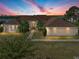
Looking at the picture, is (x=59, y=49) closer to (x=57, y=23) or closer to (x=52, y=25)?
(x=52, y=25)

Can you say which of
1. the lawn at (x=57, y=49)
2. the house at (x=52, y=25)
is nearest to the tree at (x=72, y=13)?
the house at (x=52, y=25)

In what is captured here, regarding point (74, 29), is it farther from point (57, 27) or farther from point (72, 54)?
point (72, 54)

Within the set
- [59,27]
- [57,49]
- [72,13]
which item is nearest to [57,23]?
[59,27]

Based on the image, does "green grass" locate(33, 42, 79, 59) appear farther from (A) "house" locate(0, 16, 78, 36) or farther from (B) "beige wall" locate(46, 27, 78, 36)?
(B) "beige wall" locate(46, 27, 78, 36)

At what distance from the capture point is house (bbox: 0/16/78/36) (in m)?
20.7

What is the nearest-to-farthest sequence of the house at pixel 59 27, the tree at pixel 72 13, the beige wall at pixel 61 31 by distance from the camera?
the tree at pixel 72 13 < the beige wall at pixel 61 31 < the house at pixel 59 27

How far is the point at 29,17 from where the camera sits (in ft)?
69.8

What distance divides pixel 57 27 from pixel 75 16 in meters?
2.60

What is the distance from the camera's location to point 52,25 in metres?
22.0

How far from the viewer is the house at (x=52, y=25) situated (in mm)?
20703

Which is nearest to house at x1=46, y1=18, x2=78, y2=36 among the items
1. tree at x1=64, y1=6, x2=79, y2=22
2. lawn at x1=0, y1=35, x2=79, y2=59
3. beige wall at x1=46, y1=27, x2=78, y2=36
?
beige wall at x1=46, y1=27, x2=78, y2=36

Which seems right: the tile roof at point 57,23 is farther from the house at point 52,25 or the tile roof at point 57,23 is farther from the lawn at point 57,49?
the lawn at point 57,49

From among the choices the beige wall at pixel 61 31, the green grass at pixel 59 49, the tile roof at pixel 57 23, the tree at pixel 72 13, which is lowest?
the green grass at pixel 59 49

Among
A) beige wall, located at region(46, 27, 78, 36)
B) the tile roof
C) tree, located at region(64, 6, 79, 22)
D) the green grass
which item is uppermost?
tree, located at region(64, 6, 79, 22)
